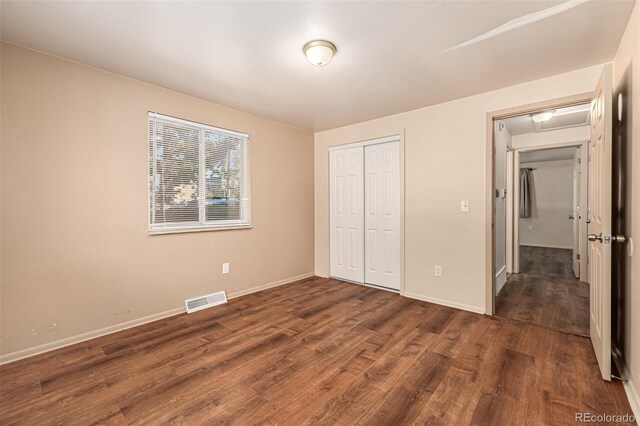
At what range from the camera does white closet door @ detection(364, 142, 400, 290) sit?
154 inches

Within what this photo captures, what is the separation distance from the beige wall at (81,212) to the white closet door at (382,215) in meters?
2.08

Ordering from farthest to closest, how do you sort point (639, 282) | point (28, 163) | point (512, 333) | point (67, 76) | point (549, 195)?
1. point (549, 195)
2. point (512, 333)
3. point (67, 76)
4. point (28, 163)
5. point (639, 282)

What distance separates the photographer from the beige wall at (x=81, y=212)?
2189 millimetres

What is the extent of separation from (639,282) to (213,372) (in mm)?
2719

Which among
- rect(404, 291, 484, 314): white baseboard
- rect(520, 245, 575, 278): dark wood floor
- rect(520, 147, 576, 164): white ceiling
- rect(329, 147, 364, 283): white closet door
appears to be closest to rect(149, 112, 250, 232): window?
rect(329, 147, 364, 283): white closet door

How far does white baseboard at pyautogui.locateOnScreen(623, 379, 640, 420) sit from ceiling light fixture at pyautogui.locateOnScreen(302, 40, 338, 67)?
9.43 feet

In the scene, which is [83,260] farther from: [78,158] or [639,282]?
[639,282]

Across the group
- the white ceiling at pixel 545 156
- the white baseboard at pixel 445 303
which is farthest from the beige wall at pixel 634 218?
the white ceiling at pixel 545 156

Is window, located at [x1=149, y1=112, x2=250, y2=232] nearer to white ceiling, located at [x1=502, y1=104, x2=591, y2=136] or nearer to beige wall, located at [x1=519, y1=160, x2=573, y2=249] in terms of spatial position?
white ceiling, located at [x1=502, y1=104, x2=591, y2=136]

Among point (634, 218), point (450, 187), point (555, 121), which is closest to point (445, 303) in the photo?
point (450, 187)

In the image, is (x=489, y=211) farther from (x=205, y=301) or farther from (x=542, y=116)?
(x=205, y=301)

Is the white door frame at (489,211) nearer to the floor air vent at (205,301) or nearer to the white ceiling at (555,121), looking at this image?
the white ceiling at (555,121)

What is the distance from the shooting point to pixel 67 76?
241 cm

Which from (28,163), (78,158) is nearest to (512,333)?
(78,158)
